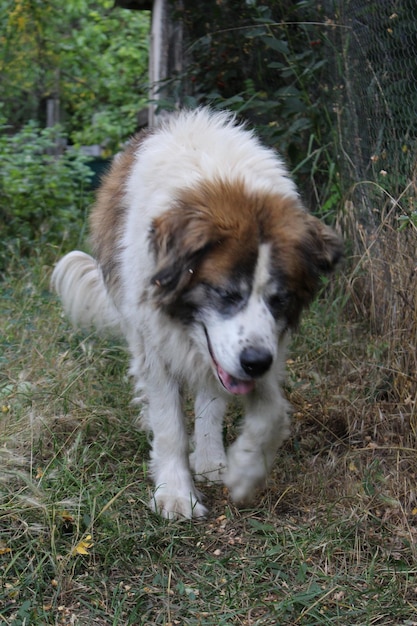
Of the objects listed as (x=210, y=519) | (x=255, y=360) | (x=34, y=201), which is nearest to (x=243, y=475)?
(x=210, y=519)

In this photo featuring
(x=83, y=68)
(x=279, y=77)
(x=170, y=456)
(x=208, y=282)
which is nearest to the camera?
(x=208, y=282)

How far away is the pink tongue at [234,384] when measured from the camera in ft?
10.1

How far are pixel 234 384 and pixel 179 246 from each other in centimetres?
52

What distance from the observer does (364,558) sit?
115 inches

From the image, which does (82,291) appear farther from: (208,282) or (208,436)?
(208,282)

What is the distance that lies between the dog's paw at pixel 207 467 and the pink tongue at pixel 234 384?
1.83 ft

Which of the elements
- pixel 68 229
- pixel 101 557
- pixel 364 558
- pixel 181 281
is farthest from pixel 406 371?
pixel 68 229

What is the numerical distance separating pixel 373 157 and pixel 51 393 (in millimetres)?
1757

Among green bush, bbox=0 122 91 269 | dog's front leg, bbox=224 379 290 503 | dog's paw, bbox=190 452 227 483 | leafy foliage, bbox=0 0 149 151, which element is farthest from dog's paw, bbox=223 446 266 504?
leafy foliage, bbox=0 0 149 151

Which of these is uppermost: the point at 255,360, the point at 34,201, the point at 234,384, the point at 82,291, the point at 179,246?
the point at 179,246

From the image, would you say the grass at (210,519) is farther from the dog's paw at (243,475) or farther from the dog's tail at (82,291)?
the dog's tail at (82,291)

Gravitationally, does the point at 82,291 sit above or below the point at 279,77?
below

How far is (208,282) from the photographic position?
2945 mm

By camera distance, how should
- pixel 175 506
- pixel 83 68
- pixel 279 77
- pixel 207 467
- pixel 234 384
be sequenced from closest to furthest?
1. pixel 234 384
2. pixel 175 506
3. pixel 207 467
4. pixel 279 77
5. pixel 83 68
